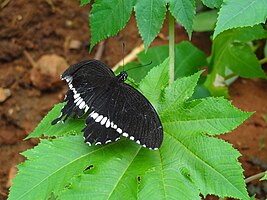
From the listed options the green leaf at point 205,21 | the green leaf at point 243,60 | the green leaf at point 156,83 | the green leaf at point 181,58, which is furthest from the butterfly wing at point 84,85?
the green leaf at point 205,21

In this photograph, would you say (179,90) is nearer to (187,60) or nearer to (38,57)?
(187,60)

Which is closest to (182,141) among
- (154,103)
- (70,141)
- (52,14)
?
(154,103)

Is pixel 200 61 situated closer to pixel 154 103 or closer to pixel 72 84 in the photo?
pixel 154 103

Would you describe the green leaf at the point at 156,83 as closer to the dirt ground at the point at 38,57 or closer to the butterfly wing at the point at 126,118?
the butterfly wing at the point at 126,118

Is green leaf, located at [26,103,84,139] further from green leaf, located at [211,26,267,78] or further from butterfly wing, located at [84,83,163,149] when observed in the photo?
green leaf, located at [211,26,267,78]

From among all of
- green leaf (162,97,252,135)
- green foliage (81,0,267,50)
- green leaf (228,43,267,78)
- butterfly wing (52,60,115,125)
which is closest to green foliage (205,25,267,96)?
green leaf (228,43,267,78)
